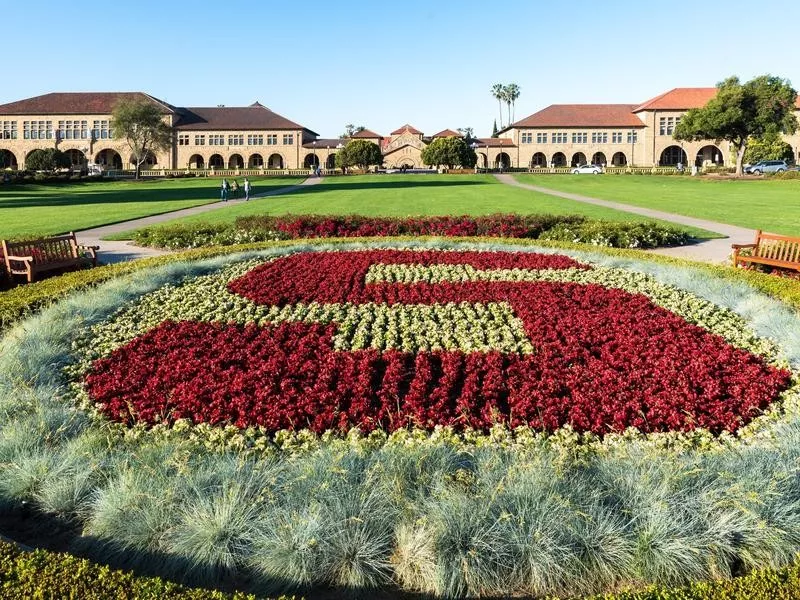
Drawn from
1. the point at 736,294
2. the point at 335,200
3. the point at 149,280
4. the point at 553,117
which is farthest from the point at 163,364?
the point at 553,117

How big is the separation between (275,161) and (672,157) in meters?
56.3

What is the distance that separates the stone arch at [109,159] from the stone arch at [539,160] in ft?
192

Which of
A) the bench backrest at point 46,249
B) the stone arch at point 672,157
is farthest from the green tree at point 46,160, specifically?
the stone arch at point 672,157

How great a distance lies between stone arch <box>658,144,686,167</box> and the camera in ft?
279

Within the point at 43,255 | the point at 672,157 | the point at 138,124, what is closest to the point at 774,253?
the point at 43,255

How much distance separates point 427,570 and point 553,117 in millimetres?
90303

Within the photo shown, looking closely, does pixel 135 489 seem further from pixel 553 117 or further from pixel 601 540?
pixel 553 117

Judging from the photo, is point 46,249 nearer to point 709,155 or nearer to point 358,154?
point 358,154

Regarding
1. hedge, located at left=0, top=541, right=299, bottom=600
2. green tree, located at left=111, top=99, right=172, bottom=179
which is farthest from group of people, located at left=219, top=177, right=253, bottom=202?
green tree, located at left=111, top=99, right=172, bottom=179

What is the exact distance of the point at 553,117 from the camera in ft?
285

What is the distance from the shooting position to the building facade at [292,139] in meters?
84.1

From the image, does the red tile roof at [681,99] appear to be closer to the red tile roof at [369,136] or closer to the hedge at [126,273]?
the red tile roof at [369,136]

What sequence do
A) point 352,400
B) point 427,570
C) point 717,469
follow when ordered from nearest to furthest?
point 427,570 → point 717,469 → point 352,400

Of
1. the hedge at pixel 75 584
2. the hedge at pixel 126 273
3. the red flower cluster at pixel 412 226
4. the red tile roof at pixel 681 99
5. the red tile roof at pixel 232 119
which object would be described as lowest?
the hedge at pixel 75 584
